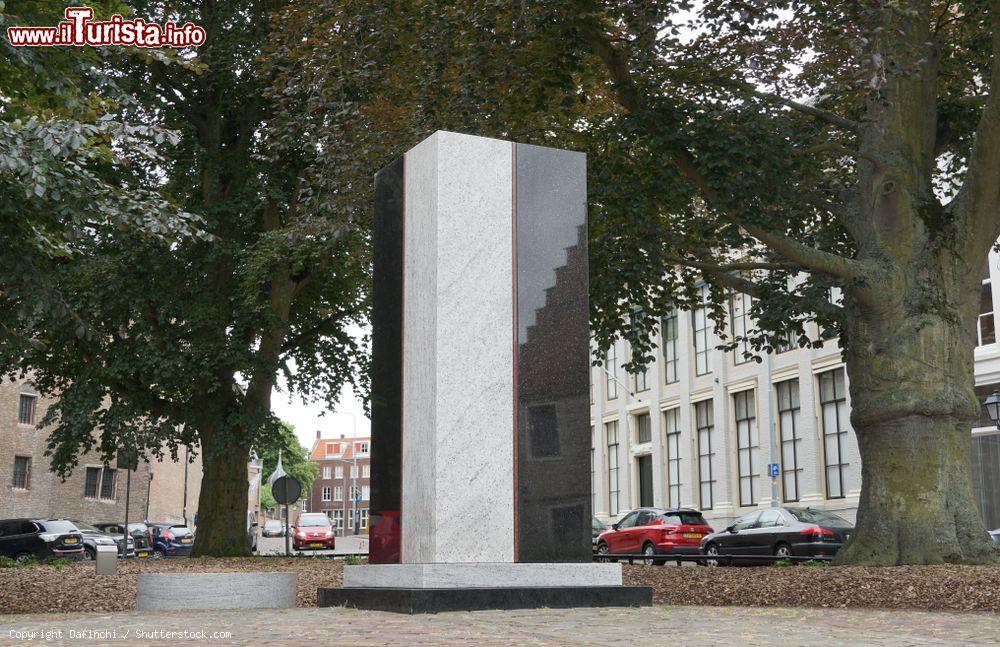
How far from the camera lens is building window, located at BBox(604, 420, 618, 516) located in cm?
5056

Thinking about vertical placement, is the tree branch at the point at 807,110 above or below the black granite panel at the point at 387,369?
above

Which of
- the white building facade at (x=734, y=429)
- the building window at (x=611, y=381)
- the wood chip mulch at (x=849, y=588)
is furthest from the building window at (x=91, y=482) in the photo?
the wood chip mulch at (x=849, y=588)

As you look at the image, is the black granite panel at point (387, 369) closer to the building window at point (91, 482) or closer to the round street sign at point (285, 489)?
the round street sign at point (285, 489)

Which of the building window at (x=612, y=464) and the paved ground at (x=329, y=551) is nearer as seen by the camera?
the paved ground at (x=329, y=551)

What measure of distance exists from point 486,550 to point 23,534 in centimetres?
3106

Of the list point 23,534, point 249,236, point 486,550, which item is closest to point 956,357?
point 486,550

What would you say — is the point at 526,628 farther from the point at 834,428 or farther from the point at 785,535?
the point at 834,428

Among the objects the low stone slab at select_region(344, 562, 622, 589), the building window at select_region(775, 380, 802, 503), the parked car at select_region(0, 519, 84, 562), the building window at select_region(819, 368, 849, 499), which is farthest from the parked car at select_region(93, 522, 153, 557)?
the low stone slab at select_region(344, 562, 622, 589)

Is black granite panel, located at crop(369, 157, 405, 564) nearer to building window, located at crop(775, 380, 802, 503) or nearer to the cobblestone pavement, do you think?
the cobblestone pavement

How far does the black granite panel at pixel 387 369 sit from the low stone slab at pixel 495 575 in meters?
0.58

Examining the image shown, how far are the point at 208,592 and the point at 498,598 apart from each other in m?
2.99

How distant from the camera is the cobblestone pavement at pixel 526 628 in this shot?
20.9ft

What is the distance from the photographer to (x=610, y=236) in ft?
56.6

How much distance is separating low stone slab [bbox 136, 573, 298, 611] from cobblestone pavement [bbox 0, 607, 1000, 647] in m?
0.59
